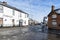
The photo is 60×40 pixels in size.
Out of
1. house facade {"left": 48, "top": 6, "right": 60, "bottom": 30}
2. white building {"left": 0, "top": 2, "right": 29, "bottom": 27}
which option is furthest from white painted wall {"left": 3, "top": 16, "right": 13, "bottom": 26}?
house facade {"left": 48, "top": 6, "right": 60, "bottom": 30}

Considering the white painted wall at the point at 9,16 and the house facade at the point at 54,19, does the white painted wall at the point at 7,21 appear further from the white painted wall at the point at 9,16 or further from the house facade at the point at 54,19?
the house facade at the point at 54,19

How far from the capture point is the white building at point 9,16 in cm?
5181

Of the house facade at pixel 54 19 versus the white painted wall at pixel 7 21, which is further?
the white painted wall at pixel 7 21

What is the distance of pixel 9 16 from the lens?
55.3 meters

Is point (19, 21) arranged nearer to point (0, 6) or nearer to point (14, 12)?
point (14, 12)

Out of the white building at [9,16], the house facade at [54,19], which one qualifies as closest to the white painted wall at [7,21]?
the white building at [9,16]

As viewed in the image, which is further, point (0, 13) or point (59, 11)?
point (0, 13)

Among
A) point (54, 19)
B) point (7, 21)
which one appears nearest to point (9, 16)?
point (7, 21)

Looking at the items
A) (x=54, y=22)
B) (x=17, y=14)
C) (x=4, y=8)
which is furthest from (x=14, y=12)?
(x=54, y=22)

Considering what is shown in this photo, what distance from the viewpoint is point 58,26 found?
4247 centimetres

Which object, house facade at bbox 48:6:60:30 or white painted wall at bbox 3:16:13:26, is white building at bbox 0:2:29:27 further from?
house facade at bbox 48:6:60:30

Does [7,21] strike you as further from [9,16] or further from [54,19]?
[54,19]

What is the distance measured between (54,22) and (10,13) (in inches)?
765

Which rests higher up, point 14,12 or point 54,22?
point 14,12
